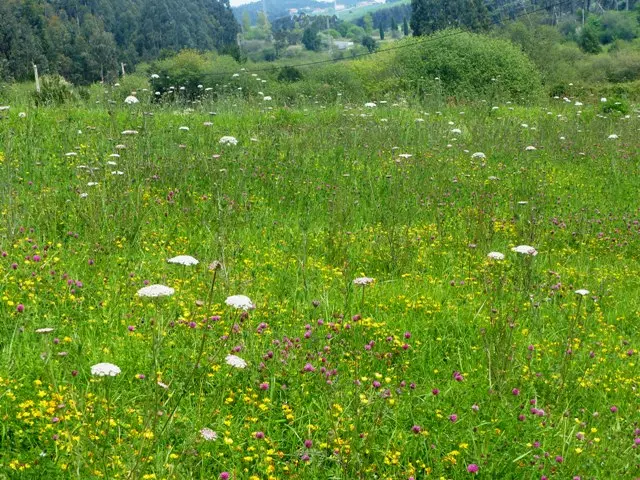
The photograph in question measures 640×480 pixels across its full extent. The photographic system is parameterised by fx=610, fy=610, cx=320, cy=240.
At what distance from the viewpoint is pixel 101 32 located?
9944cm

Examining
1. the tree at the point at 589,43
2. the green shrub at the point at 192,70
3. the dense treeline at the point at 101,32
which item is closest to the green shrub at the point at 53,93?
the green shrub at the point at 192,70

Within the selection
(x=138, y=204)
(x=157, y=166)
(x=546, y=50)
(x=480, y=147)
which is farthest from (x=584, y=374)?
(x=546, y=50)

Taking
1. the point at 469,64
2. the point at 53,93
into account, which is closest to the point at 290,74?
the point at 469,64

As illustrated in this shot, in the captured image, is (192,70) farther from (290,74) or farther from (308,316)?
(308,316)

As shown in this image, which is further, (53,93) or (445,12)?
(445,12)

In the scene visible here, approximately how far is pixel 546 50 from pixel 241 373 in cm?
4760

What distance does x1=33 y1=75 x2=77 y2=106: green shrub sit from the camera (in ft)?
36.1

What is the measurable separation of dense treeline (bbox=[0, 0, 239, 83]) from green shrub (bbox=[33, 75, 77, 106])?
51.7 meters

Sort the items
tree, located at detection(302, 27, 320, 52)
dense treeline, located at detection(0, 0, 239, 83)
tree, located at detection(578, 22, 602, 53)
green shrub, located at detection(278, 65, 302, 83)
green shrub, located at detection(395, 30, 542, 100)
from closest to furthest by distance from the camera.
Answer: green shrub, located at detection(395, 30, 542, 100) < green shrub, located at detection(278, 65, 302, 83) < tree, located at detection(578, 22, 602, 53) < dense treeline, located at detection(0, 0, 239, 83) < tree, located at detection(302, 27, 320, 52)

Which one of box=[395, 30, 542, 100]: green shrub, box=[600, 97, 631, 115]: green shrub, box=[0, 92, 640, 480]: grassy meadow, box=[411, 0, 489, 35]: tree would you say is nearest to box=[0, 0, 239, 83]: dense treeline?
box=[411, 0, 489, 35]: tree

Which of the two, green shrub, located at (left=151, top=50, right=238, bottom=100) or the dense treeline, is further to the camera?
the dense treeline

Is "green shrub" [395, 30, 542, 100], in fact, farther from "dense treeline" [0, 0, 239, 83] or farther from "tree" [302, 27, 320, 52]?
"tree" [302, 27, 320, 52]

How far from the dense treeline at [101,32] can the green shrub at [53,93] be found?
2037 inches

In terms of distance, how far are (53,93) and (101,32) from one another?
98.4 meters
